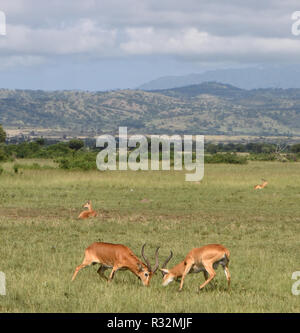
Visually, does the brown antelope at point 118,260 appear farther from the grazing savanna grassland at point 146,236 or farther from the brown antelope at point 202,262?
the brown antelope at point 202,262

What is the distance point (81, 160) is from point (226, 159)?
2067 centimetres

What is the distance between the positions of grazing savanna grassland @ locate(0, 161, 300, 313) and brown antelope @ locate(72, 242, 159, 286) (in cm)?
24

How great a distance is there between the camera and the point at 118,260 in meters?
10.5

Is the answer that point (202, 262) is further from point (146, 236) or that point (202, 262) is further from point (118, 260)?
point (146, 236)

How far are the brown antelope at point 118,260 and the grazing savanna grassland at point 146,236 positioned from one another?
0.24 m

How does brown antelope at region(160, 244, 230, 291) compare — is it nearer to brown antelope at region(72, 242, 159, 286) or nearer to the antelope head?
the antelope head

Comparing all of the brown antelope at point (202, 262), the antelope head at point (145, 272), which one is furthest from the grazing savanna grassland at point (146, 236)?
the brown antelope at point (202, 262)

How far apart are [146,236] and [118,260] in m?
6.24

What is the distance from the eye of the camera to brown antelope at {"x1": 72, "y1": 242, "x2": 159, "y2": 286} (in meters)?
10.4

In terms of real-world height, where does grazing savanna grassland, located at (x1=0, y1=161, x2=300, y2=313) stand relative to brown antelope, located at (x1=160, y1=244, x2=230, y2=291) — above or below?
below

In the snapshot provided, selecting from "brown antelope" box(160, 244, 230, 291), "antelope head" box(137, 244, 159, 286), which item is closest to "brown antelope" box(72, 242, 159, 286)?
"antelope head" box(137, 244, 159, 286)

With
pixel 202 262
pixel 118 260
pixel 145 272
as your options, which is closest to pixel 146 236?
pixel 118 260

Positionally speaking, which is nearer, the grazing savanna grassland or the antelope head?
the grazing savanna grassland

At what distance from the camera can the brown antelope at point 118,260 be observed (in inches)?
408
